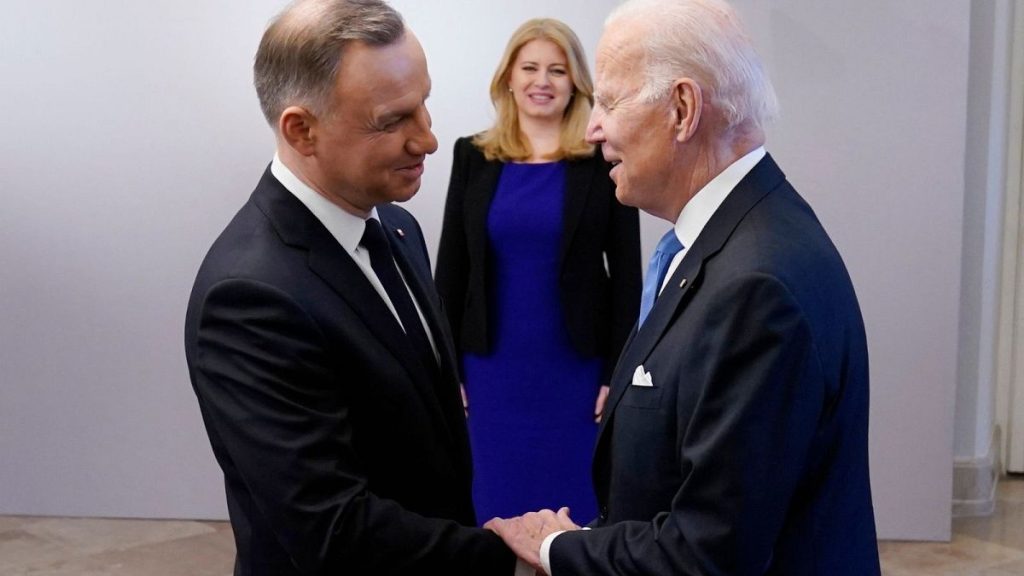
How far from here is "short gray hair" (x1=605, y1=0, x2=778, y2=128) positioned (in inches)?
69.4

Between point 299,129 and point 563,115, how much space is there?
2.46m

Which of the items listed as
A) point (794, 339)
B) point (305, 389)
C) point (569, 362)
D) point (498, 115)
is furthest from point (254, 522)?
point (498, 115)

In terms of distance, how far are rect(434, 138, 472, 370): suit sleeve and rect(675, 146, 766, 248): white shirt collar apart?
2.43m

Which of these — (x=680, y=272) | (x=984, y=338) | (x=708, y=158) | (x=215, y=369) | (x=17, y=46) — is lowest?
(x=984, y=338)

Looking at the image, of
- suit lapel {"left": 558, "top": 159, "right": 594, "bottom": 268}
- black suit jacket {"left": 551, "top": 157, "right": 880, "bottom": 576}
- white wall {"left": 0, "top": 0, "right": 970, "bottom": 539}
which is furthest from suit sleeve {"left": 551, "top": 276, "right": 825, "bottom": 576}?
white wall {"left": 0, "top": 0, "right": 970, "bottom": 539}

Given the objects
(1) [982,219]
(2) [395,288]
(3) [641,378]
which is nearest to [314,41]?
(2) [395,288]

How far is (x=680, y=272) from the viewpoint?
1.82 metres

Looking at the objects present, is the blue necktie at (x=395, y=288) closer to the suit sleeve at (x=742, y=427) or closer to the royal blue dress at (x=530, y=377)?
the suit sleeve at (x=742, y=427)

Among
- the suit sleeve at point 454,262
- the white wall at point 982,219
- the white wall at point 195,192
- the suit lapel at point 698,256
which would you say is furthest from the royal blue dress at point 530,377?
the suit lapel at point 698,256

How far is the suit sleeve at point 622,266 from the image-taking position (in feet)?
13.7

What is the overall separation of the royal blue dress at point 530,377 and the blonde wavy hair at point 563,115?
0.20ft

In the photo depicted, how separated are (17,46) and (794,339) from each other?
4306mm

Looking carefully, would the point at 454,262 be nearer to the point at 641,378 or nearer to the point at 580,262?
the point at 580,262

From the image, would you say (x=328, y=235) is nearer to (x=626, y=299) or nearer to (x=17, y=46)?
(x=626, y=299)
